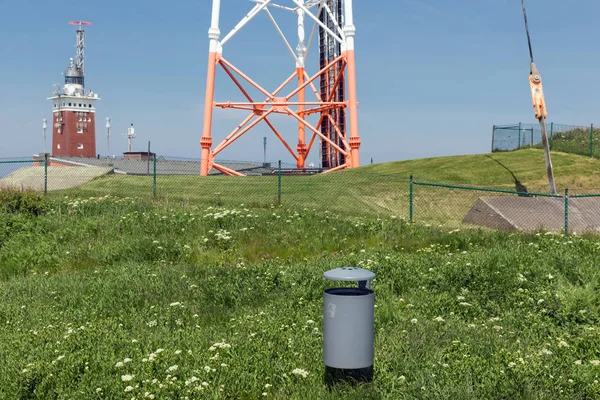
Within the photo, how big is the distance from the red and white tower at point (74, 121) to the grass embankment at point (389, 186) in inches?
2342

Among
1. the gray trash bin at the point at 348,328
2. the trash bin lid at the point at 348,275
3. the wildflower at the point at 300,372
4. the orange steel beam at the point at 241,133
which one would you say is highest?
the orange steel beam at the point at 241,133

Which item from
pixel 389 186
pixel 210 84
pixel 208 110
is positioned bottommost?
pixel 389 186

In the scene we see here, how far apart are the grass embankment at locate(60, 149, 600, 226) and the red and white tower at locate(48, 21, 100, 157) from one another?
59.5 m

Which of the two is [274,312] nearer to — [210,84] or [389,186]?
[389,186]

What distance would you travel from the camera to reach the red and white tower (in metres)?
82.9

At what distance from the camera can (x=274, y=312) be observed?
8.01 m

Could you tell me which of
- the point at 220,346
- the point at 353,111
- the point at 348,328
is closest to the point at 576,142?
the point at 353,111

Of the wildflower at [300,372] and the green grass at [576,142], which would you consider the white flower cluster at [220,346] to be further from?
the green grass at [576,142]

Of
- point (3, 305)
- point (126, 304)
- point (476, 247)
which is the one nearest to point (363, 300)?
point (126, 304)

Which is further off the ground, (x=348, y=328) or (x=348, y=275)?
(x=348, y=275)

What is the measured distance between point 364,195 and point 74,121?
70.6 metres

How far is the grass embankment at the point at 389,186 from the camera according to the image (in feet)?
68.4

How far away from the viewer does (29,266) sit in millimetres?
12953

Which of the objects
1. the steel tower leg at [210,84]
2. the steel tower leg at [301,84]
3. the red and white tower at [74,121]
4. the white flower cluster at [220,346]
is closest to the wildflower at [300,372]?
the white flower cluster at [220,346]
